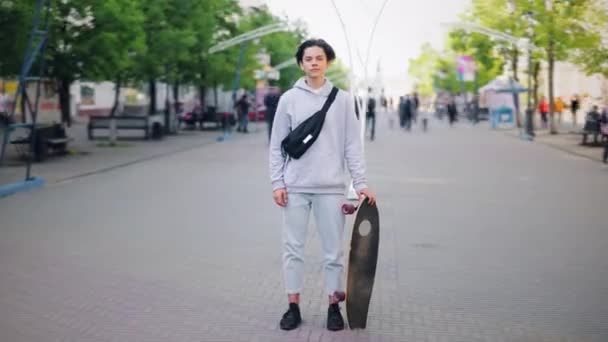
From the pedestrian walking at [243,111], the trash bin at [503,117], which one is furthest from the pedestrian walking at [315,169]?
the trash bin at [503,117]

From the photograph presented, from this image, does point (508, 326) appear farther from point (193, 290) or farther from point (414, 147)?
point (414, 147)

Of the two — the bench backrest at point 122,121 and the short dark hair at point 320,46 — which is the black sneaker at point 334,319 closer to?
the short dark hair at point 320,46

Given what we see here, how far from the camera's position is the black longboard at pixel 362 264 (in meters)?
5.58

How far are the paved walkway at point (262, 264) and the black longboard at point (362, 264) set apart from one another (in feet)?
0.66

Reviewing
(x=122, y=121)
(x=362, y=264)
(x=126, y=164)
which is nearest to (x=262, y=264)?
(x=362, y=264)

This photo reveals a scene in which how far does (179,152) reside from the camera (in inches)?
1022

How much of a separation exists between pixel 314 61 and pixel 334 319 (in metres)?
1.62

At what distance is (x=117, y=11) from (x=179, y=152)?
525 cm

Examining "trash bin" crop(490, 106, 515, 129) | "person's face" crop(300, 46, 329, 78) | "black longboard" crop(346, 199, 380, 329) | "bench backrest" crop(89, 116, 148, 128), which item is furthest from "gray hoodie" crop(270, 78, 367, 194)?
"trash bin" crop(490, 106, 515, 129)

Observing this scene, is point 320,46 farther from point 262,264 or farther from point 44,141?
point 44,141

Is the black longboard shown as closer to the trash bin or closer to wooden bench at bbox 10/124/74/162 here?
wooden bench at bbox 10/124/74/162

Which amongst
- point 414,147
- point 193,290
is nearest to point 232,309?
point 193,290

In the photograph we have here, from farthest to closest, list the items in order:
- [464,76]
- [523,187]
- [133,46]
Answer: [464,76] → [133,46] → [523,187]

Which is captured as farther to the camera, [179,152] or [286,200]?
[179,152]
